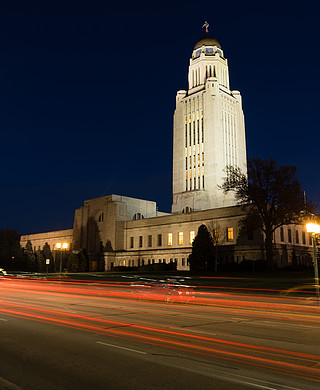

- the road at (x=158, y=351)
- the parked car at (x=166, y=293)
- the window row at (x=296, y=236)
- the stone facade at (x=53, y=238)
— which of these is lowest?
the road at (x=158, y=351)

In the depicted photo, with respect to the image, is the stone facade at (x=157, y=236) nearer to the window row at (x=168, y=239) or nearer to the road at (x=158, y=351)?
the window row at (x=168, y=239)

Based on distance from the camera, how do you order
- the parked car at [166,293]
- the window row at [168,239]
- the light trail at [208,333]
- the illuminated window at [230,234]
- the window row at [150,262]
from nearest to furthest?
1. the light trail at [208,333]
2. the parked car at [166,293]
3. the illuminated window at [230,234]
4. the window row at [168,239]
5. the window row at [150,262]

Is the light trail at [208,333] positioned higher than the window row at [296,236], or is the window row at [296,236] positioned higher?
the window row at [296,236]

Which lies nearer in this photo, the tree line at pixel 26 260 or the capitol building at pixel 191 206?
the capitol building at pixel 191 206

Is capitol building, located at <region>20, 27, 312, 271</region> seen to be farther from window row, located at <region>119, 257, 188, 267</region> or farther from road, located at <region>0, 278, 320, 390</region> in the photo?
road, located at <region>0, 278, 320, 390</region>

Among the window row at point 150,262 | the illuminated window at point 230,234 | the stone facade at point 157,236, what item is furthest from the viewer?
the window row at point 150,262

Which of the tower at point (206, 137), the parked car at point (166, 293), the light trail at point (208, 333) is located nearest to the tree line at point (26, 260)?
the tower at point (206, 137)

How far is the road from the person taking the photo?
614 cm

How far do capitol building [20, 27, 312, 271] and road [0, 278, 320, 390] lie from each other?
4639 centimetres

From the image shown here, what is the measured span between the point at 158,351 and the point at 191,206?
245 ft

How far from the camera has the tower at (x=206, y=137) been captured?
82125mm

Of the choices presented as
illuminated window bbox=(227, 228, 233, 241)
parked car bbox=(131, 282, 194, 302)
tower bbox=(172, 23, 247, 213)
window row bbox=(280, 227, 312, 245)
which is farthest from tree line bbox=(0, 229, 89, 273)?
parked car bbox=(131, 282, 194, 302)

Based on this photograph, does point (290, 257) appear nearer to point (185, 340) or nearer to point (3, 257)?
point (185, 340)

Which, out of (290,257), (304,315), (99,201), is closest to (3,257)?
(99,201)
